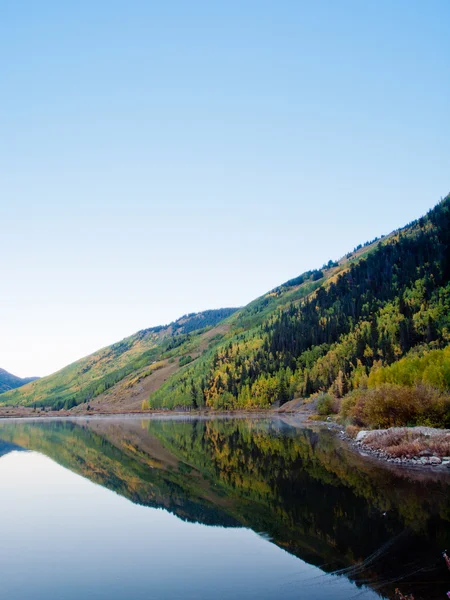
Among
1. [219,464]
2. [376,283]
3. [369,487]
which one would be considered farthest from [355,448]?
[376,283]

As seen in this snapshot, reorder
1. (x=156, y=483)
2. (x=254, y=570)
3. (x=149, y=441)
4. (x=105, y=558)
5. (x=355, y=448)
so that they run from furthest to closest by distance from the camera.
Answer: (x=149, y=441) → (x=355, y=448) → (x=156, y=483) → (x=105, y=558) → (x=254, y=570)

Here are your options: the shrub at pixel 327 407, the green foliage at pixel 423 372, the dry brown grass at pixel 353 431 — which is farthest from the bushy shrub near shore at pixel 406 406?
the shrub at pixel 327 407

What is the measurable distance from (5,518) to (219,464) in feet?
70.3

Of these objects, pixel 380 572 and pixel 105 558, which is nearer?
pixel 380 572

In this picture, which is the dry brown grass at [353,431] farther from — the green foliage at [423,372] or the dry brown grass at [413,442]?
the dry brown grass at [413,442]

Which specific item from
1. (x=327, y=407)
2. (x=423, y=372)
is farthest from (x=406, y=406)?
(x=327, y=407)

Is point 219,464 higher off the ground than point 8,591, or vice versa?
point 8,591

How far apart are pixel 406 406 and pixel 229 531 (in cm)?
3235

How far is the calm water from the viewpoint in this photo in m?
18.6

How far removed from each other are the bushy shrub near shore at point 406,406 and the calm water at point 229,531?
29.0 feet

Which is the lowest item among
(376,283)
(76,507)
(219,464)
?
(219,464)

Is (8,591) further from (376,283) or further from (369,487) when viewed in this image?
(376,283)

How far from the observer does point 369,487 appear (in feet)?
108

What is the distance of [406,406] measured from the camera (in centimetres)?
5259
